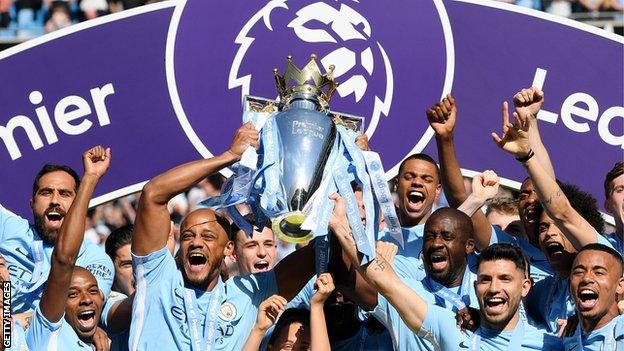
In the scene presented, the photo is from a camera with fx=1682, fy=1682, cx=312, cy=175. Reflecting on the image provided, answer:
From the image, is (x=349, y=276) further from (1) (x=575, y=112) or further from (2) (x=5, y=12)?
(2) (x=5, y=12)

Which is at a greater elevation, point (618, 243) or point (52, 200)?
point (52, 200)

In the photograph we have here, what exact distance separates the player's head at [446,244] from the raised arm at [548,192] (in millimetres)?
343

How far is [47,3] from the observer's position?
9.35 m

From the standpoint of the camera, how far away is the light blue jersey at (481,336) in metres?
6.58

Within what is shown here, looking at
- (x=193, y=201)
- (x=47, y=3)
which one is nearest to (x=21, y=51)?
(x=47, y=3)

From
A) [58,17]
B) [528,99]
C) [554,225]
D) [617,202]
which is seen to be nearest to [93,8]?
[58,17]

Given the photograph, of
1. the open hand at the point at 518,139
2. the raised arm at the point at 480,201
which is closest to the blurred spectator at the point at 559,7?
the raised arm at the point at 480,201

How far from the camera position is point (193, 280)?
22.9 ft

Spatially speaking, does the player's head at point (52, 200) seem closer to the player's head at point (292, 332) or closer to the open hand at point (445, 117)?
the player's head at point (292, 332)

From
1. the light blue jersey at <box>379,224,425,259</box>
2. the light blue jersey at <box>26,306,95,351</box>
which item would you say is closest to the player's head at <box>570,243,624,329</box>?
the light blue jersey at <box>379,224,425,259</box>

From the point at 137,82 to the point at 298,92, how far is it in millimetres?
2172

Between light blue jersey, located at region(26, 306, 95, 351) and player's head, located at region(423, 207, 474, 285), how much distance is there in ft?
4.91

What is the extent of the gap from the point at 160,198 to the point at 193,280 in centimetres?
40

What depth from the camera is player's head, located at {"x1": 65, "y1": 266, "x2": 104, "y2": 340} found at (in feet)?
23.3
